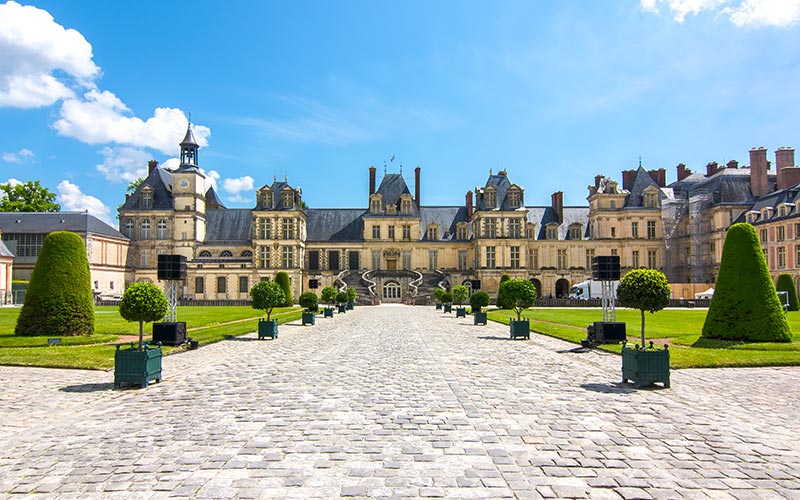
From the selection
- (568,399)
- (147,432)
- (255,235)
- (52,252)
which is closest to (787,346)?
(568,399)

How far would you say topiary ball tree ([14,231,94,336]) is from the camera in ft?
58.9

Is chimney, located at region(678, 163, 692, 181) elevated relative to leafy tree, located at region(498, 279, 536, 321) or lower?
elevated

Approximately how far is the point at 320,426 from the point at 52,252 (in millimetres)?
14429

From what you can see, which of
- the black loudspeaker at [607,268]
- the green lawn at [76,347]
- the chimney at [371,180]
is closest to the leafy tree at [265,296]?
the green lawn at [76,347]

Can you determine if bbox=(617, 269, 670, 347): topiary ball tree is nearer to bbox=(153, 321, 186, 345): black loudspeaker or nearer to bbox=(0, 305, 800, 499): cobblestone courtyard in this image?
bbox=(0, 305, 800, 499): cobblestone courtyard

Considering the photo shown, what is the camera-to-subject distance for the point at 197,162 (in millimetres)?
61219

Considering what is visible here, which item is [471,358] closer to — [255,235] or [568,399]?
[568,399]

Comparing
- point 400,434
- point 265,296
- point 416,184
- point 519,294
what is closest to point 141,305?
point 400,434

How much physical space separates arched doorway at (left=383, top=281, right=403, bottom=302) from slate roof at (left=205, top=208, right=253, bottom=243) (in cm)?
1631

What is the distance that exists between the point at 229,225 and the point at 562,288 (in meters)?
37.5

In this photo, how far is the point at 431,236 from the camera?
6322cm

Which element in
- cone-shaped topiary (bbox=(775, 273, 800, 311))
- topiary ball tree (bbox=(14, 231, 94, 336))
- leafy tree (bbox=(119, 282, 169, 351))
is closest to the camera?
leafy tree (bbox=(119, 282, 169, 351))

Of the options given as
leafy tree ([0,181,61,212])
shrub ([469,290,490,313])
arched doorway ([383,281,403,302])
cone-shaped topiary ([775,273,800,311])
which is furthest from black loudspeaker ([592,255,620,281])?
leafy tree ([0,181,61,212])

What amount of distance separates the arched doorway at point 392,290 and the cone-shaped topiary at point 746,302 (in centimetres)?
4295
